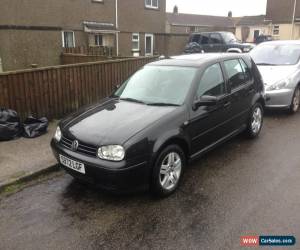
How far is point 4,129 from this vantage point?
5809 mm

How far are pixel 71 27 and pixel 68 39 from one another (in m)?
0.64

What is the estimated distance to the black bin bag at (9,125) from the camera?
19.1 feet

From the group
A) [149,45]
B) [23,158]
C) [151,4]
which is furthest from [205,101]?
[151,4]

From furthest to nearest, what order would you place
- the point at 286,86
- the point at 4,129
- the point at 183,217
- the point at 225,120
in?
the point at 286,86 < the point at 4,129 < the point at 225,120 < the point at 183,217

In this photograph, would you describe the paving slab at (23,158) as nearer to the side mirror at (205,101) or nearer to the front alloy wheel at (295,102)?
the side mirror at (205,101)

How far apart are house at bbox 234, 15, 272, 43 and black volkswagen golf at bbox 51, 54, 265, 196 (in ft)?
136

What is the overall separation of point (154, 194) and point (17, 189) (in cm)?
196

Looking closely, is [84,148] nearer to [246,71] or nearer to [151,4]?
[246,71]

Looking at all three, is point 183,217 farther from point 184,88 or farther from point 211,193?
point 184,88

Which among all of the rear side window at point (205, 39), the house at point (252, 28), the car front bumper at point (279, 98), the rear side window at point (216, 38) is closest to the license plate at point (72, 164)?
the car front bumper at point (279, 98)

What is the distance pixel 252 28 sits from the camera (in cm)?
4547

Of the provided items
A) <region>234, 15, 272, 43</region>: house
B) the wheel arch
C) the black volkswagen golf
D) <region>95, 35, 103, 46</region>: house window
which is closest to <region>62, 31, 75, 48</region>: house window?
<region>95, 35, 103, 46</region>: house window

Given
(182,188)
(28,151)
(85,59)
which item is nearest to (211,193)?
(182,188)

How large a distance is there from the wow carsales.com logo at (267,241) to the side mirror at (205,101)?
1.86m
